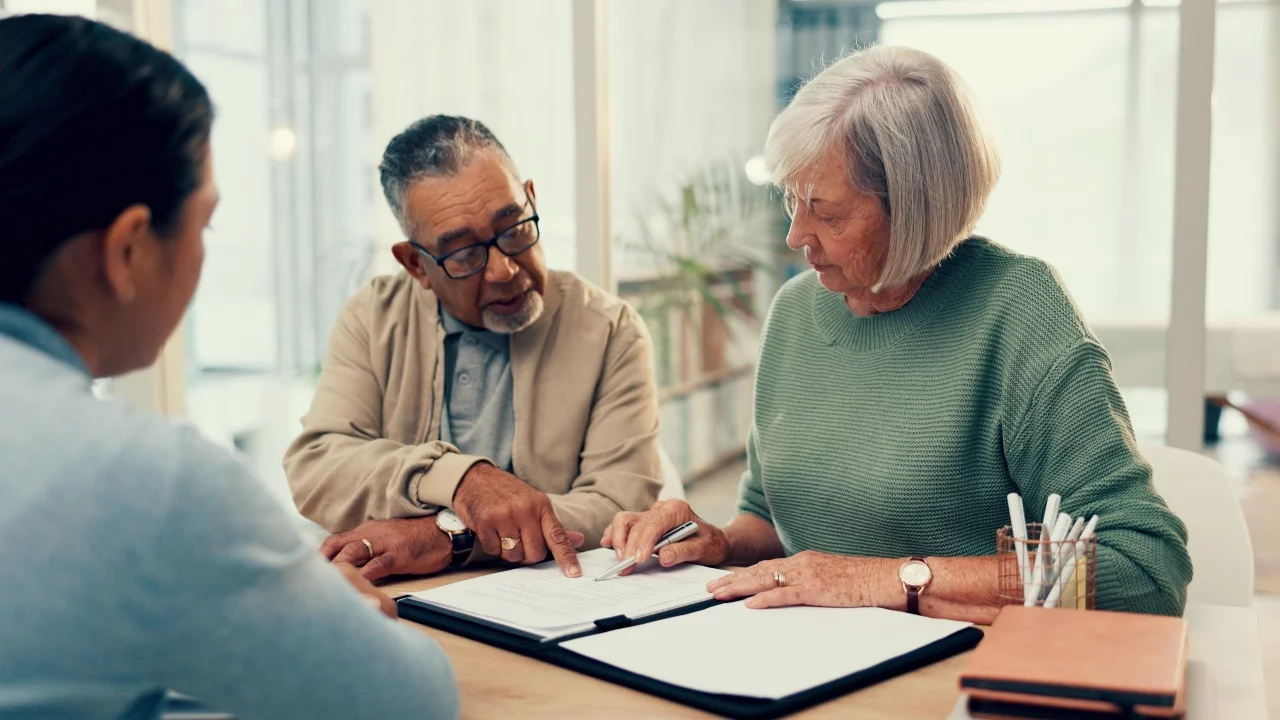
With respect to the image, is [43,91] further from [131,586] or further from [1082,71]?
[1082,71]

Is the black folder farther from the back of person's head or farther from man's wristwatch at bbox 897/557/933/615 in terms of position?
the back of person's head

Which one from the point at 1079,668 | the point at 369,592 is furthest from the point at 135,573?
the point at 1079,668

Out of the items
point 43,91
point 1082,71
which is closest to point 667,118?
point 1082,71

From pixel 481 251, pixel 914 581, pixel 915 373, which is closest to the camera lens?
pixel 914 581

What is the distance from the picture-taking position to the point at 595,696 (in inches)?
42.6

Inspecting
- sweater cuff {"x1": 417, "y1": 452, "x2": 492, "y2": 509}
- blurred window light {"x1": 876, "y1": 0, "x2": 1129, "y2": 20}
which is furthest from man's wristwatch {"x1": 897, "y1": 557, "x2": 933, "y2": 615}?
blurred window light {"x1": 876, "y1": 0, "x2": 1129, "y2": 20}

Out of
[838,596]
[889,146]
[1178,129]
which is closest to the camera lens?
[838,596]

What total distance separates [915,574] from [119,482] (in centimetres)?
87

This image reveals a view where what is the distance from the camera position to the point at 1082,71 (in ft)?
9.66

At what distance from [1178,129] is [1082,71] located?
0.29m

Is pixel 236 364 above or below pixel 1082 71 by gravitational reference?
below

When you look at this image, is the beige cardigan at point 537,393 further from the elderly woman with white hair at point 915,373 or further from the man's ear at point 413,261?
the elderly woman with white hair at point 915,373

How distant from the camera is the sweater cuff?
1.68m

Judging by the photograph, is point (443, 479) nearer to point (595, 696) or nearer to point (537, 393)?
point (537, 393)
